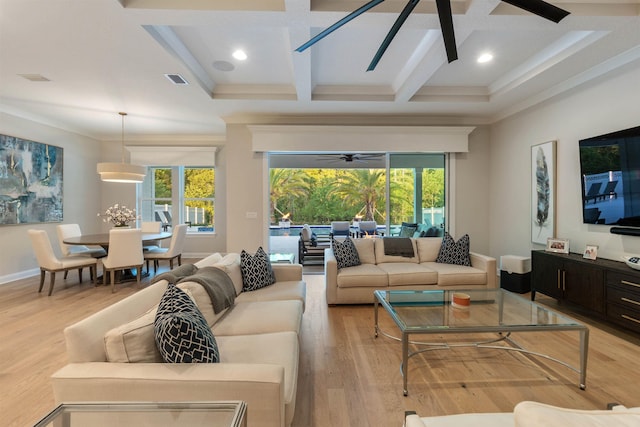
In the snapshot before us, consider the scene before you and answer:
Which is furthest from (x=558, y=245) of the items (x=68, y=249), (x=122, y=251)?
(x=68, y=249)

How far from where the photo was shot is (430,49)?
308 centimetres

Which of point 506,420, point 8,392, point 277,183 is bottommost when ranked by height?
point 8,392

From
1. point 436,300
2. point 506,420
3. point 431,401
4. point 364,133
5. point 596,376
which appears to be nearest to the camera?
point 506,420

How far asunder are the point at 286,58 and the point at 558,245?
3.96 m

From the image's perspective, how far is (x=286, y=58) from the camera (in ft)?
11.3

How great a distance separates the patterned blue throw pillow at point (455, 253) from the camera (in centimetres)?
410

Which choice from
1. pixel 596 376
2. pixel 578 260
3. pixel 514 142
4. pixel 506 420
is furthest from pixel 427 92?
pixel 506 420

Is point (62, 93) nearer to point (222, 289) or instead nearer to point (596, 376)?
point (222, 289)

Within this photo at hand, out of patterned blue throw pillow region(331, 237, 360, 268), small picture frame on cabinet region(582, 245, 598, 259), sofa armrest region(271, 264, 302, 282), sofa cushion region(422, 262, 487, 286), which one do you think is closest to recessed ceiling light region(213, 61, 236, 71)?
sofa armrest region(271, 264, 302, 282)

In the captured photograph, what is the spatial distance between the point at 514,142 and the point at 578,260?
2.26 meters

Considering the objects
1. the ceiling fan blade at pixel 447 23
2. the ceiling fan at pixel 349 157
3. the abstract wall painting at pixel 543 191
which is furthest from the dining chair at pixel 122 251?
the abstract wall painting at pixel 543 191

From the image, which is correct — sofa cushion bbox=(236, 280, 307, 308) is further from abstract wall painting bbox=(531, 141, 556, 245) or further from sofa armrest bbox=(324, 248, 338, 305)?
abstract wall painting bbox=(531, 141, 556, 245)

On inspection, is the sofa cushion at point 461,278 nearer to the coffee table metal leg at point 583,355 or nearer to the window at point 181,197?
the coffee table metal leg at point 583,355

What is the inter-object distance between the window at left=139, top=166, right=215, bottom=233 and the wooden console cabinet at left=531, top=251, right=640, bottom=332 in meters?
6.31
